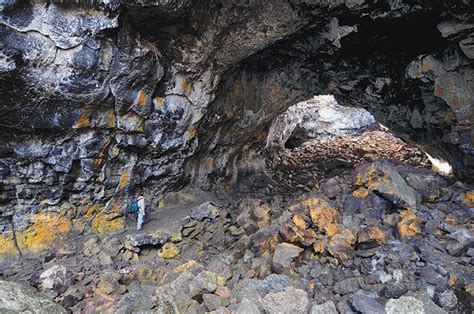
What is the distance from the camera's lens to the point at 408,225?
6.29 metres

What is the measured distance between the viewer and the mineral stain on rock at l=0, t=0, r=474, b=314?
214 inches

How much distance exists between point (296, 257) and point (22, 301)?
4.85 meters

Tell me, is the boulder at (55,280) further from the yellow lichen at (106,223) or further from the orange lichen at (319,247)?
the orange lichen at (319,247)

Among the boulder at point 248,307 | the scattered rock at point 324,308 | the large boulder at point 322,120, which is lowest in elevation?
the scattered rock at point 324,308

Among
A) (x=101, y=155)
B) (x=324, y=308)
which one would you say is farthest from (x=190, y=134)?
(x=324, y=308)

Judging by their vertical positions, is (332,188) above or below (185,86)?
below

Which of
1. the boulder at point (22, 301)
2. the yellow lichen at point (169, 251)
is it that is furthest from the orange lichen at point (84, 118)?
the yellow lichen at point (169, 251)

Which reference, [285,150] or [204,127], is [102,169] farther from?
[285,150]

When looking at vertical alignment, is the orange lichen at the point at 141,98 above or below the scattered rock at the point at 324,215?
above

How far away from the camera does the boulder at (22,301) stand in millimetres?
4738

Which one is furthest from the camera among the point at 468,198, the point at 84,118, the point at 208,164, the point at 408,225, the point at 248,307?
the point at 208,164

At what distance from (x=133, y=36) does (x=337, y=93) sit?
7096 mm

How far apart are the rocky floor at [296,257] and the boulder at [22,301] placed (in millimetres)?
684

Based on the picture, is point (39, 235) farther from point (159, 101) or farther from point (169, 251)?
A: point (159, 101)
